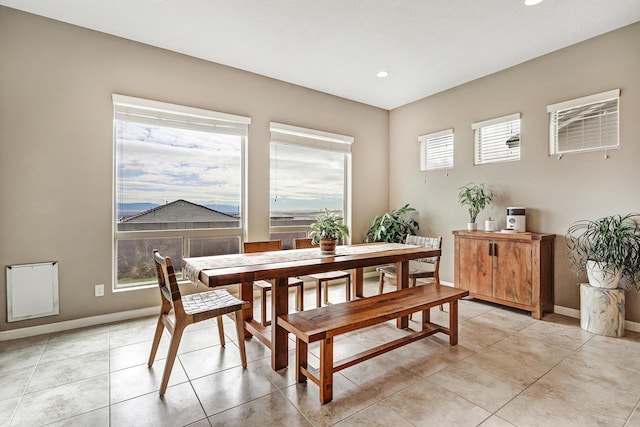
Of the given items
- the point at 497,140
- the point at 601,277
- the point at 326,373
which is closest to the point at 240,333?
the point at 326,373

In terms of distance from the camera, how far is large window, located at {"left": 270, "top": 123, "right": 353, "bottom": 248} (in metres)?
4.34

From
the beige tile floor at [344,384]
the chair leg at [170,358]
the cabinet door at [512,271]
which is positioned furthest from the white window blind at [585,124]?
the chair leg at [170,358]

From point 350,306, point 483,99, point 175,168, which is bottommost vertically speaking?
point 350,306

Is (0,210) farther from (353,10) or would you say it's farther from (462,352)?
(462,352)

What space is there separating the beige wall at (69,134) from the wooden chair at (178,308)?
1415 millimetres

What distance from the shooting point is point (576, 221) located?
336 centimetres

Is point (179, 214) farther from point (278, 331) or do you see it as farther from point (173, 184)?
point (278, 331)

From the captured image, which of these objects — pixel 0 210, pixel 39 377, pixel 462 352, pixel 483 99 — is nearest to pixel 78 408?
pixel 39 377

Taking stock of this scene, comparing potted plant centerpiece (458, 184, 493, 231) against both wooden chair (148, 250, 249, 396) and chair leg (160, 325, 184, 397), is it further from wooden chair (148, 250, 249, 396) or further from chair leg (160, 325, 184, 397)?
chair leg (160, 325, 184, 397)

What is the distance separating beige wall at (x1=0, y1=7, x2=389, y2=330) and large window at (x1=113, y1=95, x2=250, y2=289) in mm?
138

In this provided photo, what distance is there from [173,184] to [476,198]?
382 cm

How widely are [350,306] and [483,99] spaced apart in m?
3.53

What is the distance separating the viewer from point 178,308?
1.96 meters

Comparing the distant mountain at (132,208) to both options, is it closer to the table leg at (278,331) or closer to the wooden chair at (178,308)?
the wooden chair at (178,308)
